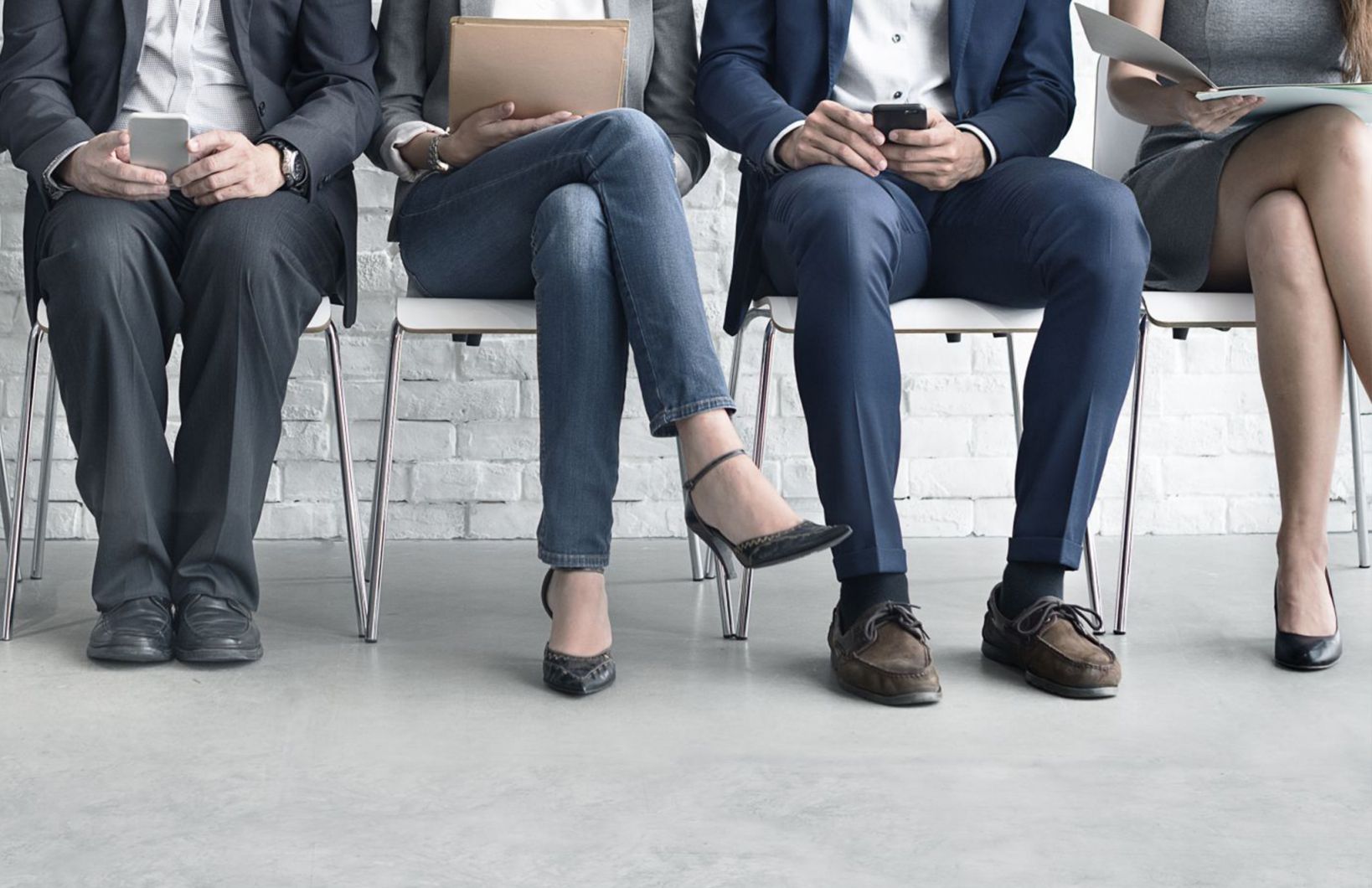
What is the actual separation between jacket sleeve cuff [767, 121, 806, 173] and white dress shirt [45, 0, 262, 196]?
701 mm

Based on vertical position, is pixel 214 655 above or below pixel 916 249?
below

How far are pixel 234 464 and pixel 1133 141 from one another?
1.48 metres

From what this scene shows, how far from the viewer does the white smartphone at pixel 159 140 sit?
1.61 meters

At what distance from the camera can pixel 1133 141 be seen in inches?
88.1

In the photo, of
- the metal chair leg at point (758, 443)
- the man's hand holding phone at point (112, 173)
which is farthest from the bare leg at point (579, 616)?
the man's hand holding phone at point (112, 173)

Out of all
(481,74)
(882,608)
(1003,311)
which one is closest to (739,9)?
→ (481,74)

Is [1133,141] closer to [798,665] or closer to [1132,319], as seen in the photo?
[1132,319]

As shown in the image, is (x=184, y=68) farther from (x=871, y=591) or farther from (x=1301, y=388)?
(x=1301, y=388)

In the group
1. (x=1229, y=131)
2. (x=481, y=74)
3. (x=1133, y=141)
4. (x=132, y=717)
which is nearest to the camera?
(x=132, y=717)

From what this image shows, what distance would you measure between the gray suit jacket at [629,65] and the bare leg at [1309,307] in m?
0.80

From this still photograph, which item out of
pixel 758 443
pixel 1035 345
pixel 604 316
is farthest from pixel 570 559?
pixel 1035 345

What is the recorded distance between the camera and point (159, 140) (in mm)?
1630

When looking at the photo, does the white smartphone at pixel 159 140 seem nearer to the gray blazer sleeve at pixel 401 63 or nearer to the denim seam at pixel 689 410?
the gray blazer sleeve at pixel 401 63

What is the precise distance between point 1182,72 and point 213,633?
1.35 meters
